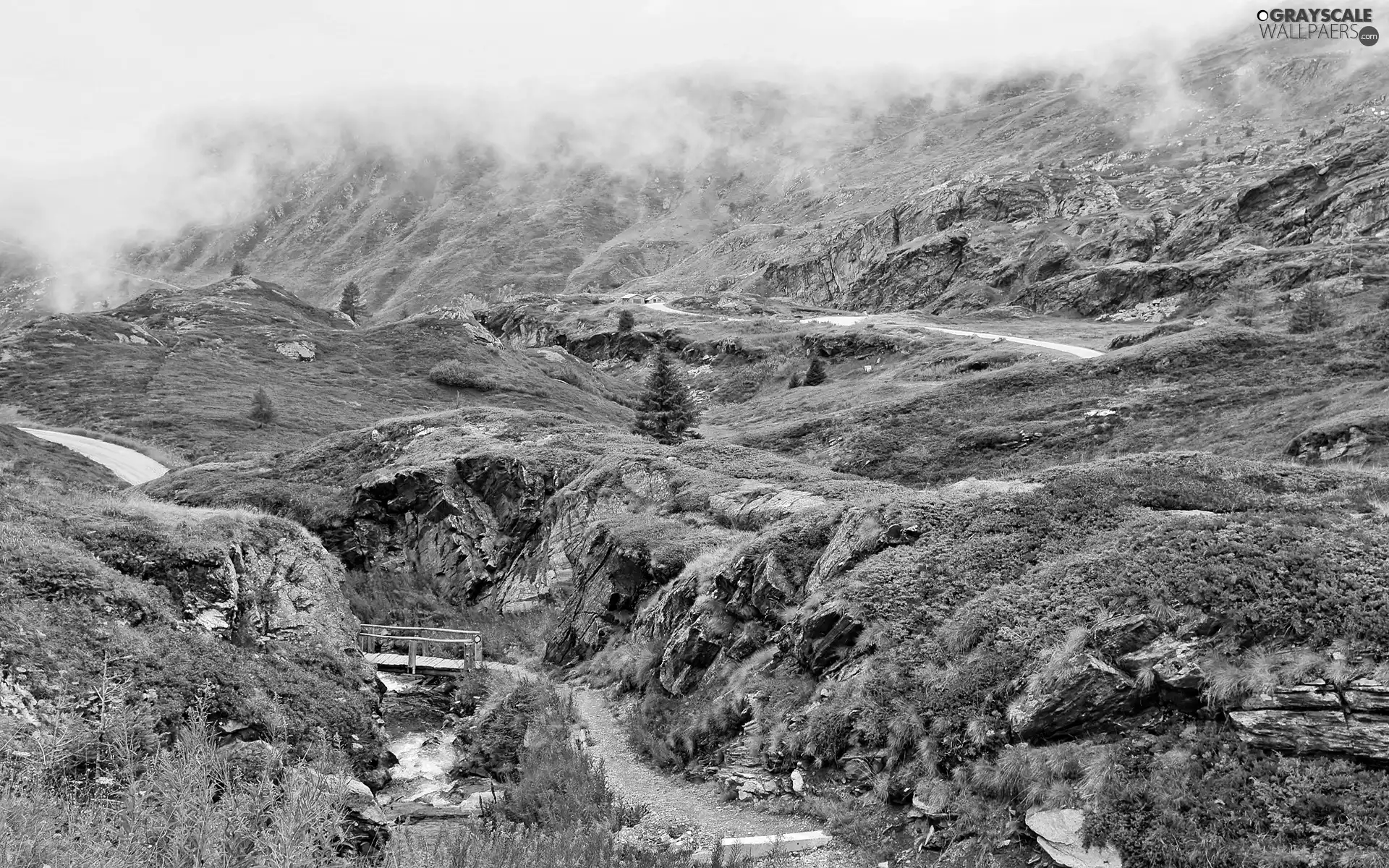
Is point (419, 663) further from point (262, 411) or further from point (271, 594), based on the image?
point (262, 411)

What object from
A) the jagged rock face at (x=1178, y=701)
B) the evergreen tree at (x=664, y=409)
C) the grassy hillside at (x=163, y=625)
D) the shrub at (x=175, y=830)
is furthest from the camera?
the evergreen tree at (x=664, y=409)

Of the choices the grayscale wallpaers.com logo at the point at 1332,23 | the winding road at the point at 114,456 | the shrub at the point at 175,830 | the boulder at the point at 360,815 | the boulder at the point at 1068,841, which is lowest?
the winding road at the point at 114,456

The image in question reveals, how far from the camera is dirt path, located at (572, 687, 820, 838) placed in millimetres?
11586

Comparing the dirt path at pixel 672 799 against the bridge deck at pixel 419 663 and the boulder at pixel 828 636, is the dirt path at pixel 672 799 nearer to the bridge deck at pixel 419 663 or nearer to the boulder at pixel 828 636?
the boulder at pixel 828 636

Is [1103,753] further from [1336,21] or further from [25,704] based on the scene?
[1336,21]

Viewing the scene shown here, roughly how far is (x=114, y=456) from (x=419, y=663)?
1828 inches

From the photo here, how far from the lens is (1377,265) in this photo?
64.2 m

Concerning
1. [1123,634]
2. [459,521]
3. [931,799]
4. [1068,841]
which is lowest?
[459,521]

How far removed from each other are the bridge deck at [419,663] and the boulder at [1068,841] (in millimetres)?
17908

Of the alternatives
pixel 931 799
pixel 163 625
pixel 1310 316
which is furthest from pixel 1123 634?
pixel 1310 316

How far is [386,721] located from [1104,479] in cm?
1823

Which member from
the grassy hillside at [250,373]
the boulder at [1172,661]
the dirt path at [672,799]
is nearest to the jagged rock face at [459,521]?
the dirt path at [672,799]

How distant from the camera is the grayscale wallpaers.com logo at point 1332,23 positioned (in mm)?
176875

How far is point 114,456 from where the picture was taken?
5506 centimetres
